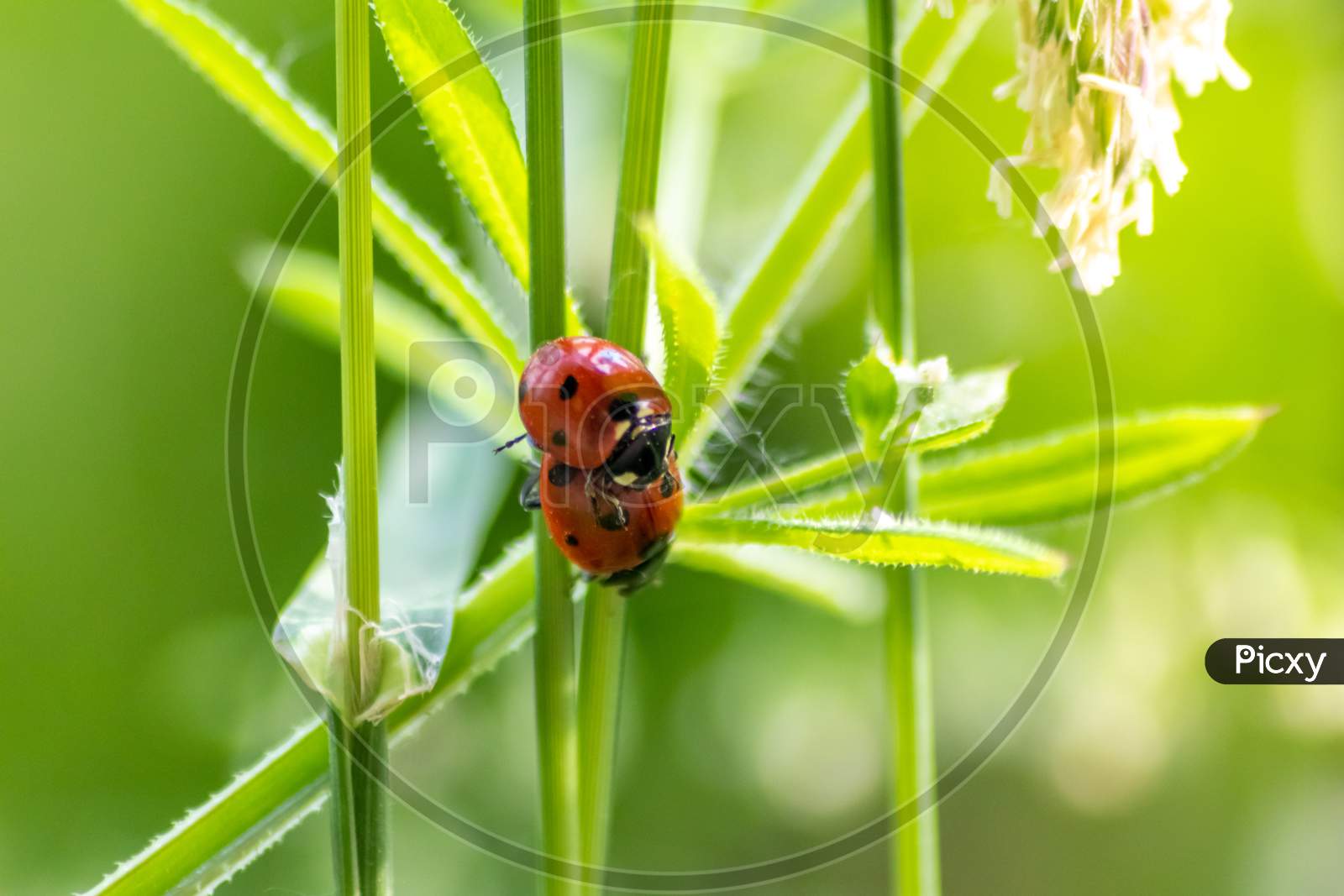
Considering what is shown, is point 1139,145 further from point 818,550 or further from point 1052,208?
point 818,550

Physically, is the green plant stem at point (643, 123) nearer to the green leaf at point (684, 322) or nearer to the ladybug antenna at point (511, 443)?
the green leaf at point (684, 322)

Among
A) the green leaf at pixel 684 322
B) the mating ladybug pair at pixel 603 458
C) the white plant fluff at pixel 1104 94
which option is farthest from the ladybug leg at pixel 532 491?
the white plant fluff at pixel 1104 94

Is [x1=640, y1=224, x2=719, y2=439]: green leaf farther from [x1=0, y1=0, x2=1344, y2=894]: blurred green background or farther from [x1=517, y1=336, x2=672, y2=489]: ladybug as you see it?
[x1=0, y1=0, x2=1344, y2=894]: blurred green background

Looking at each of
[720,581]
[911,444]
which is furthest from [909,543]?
[720,581]

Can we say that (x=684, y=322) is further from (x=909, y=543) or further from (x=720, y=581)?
(x=720, y=581)

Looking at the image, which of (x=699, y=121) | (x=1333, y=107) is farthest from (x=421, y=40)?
(x=1333, y=107)

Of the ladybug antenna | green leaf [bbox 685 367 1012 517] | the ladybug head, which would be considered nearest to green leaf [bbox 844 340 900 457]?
green leaf [bbox 685 367 1012 517]
